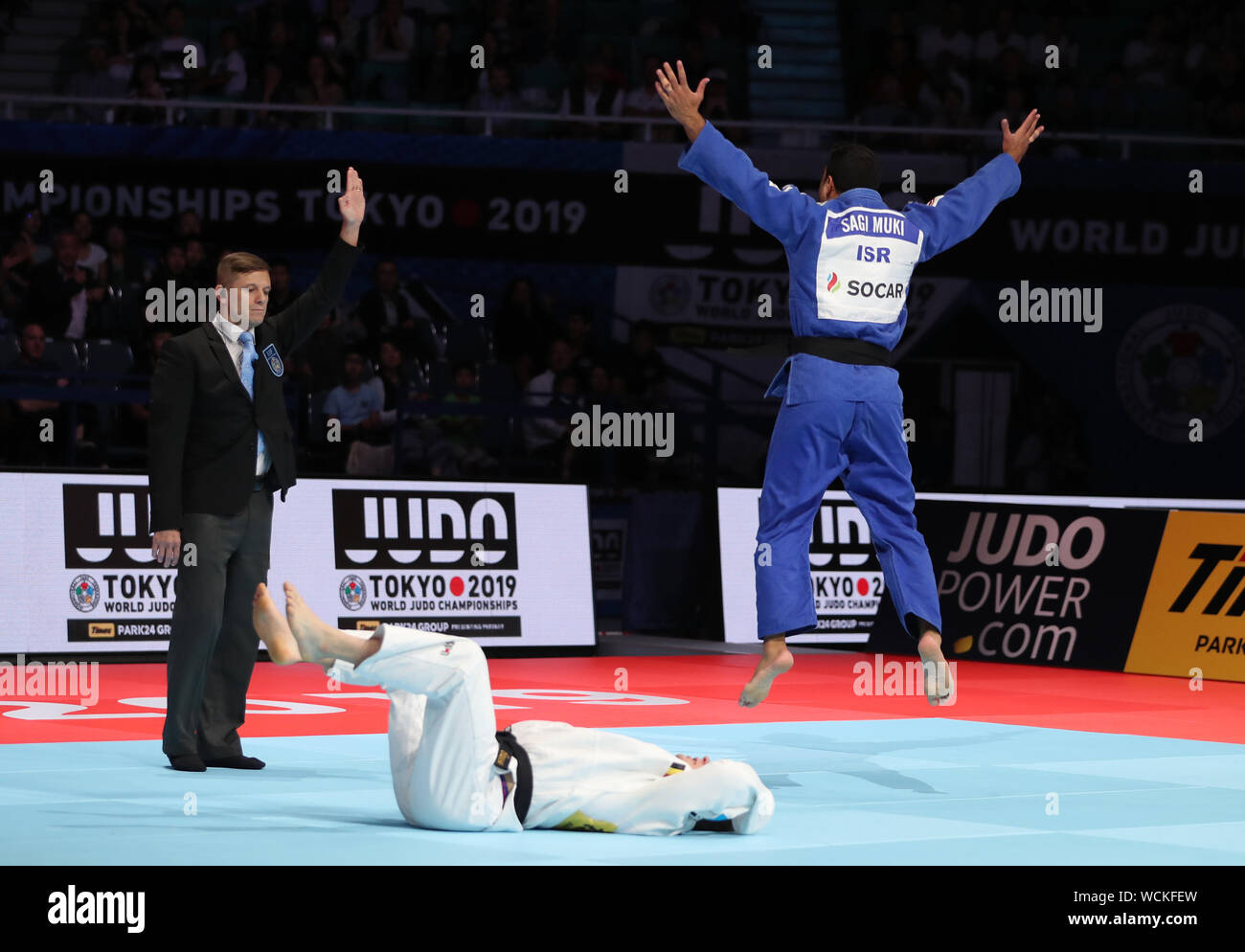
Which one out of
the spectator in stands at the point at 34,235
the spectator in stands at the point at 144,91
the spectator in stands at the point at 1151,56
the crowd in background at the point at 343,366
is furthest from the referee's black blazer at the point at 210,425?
the spectator in stands at the point at 1151,56

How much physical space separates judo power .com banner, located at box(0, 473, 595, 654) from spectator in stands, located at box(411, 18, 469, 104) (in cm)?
690

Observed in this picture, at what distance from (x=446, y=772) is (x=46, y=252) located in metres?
12.0

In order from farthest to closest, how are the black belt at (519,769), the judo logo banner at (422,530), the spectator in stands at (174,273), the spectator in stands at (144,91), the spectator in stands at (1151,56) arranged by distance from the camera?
the spectator in stands at (1151,56)
the spectator in stands at (144,91)
the spectator in stands at (174,273)
the judo logo banner at (422,530)
the black belt at (519,769)

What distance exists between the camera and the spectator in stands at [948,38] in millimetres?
19000

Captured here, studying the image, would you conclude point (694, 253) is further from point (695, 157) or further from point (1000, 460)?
point (695, 157)

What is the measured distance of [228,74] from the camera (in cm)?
1672

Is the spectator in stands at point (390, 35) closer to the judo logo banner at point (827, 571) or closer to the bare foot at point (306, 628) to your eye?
the judo logo banner at point (827, 571)

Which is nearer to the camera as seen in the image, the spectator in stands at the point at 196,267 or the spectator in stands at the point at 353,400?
the spectator in stands at the point at 353,400

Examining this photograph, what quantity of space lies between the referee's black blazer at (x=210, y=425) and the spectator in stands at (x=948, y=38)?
45.4 feet

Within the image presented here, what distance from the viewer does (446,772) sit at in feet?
15.1

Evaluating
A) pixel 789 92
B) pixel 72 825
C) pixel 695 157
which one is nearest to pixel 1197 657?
pixel 695 157

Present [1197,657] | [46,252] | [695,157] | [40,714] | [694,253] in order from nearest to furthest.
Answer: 1. [695,157]
2. [40,714]
3. [1197,657]
4. [46,252]
5. [694,253]

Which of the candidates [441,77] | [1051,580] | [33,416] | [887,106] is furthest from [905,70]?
[33,416]

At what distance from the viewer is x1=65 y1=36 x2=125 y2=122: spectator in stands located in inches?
640
